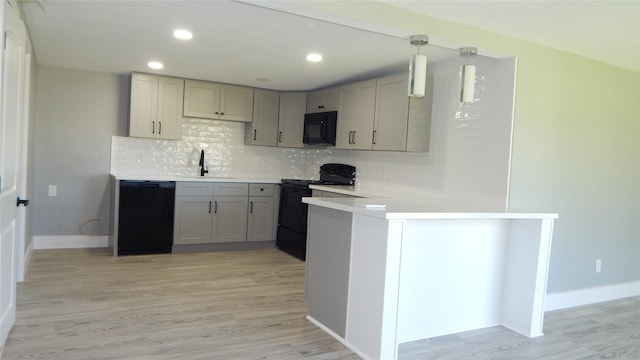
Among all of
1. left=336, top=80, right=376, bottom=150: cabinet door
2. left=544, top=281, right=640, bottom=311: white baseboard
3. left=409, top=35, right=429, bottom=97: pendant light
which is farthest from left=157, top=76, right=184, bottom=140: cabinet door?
left=544, top=281, right=640, bottom=311: white baseboard

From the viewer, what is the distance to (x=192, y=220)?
5.10m

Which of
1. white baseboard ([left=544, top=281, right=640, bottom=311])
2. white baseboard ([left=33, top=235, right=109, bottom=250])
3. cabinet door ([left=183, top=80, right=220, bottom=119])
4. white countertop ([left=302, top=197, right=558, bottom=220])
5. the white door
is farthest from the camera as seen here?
cabinet door ([left=183, top=80, right=220, bottom=119])

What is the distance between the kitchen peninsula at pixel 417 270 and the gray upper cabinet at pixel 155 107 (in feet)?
9.17

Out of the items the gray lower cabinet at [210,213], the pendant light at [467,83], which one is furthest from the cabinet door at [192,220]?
the pendant light at [467,83]

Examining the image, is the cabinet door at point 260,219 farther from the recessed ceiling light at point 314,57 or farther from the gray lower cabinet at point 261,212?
the recessed ceiling light at point 314,57

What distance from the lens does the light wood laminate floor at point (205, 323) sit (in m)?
2.63

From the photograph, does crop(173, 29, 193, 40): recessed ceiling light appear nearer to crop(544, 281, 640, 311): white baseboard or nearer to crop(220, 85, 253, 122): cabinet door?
crop(220, 85, 253, 122): cabinet door

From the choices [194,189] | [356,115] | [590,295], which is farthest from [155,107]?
[590,295]

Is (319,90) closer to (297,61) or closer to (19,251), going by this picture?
(297,61)

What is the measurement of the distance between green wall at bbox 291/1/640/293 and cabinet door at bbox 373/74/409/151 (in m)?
0.98

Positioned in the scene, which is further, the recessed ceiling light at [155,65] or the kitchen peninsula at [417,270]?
the recessed ceiling light at [155,65]

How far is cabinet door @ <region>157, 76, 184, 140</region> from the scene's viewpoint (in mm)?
5164

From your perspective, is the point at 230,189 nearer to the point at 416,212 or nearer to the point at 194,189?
the point at 194,189

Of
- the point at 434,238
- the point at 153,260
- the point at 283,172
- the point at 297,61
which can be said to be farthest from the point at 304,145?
the point at 434,238
